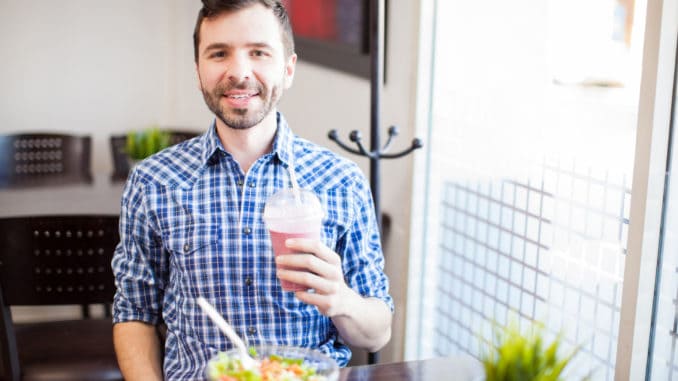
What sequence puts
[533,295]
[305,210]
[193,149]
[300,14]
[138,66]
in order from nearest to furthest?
[305,210] → [193,149] → [533,295] → [300,14] → [138,66]

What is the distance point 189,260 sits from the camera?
1550 millimetres

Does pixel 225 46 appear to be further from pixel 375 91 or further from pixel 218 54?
pixel 375 91

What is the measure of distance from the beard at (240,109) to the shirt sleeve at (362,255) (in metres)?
0.25

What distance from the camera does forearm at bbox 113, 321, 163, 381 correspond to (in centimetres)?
155

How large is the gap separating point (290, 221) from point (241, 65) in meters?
0.37

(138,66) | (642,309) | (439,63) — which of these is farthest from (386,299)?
(138,66)

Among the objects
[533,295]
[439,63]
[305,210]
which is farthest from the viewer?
[439,63]

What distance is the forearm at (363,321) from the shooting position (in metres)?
1.43

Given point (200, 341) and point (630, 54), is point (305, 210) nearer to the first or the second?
point (200, 341)

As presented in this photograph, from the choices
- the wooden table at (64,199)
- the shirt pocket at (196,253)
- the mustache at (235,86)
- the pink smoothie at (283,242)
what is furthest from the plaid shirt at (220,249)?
the wooden table at (64,199)

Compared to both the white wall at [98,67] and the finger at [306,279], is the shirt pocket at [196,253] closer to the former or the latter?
the finger at [306,279]

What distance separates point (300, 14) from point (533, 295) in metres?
1.90

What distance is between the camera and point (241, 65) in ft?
4.94

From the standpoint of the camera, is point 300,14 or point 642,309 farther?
point 300,14
